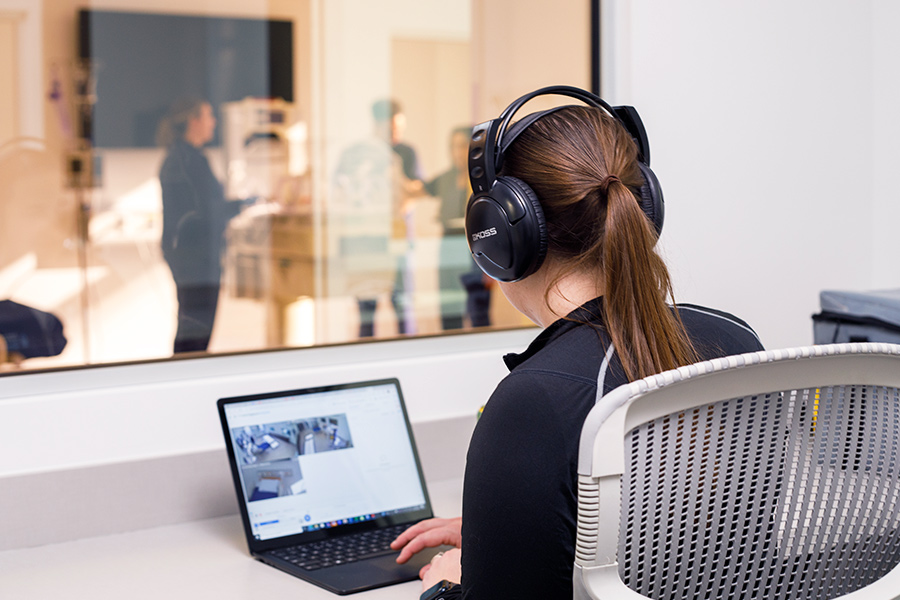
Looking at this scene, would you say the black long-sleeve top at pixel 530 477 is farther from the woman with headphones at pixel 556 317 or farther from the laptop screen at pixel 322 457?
the laptop screen at pixel 322 457

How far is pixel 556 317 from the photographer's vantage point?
0.91m

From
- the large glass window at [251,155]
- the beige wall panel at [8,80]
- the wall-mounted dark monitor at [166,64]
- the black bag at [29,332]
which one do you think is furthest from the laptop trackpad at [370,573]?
the wall-mounted dark monitor at [166,64]

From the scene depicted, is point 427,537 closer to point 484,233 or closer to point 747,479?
point 484,233

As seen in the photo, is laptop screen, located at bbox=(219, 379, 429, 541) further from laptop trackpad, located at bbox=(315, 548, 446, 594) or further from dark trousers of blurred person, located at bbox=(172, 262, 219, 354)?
dark trousers of blurred person, located at bbox=(172, 262, 219, 354)

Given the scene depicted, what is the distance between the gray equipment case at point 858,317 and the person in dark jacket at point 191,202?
219 centimetres

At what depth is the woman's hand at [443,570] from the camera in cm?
101

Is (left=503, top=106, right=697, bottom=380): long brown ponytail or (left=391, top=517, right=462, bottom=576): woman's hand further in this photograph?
(left=391, top=517, right=462, bottom=576): woman's hand

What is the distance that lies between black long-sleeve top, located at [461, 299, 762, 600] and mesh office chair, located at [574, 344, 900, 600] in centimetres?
11

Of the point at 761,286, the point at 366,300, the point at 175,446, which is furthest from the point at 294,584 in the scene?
the point at 366,300

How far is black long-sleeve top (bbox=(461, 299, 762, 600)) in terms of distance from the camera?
717 mm

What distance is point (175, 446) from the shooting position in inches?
54.1

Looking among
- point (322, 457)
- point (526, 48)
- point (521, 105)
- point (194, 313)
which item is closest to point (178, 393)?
point (322, 457)

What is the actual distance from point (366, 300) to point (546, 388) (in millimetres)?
2533

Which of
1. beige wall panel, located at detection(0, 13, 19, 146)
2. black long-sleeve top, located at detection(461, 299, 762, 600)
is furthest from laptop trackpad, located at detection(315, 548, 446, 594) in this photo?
beige wall panel, located at detection(0, 13, 19, 146)
